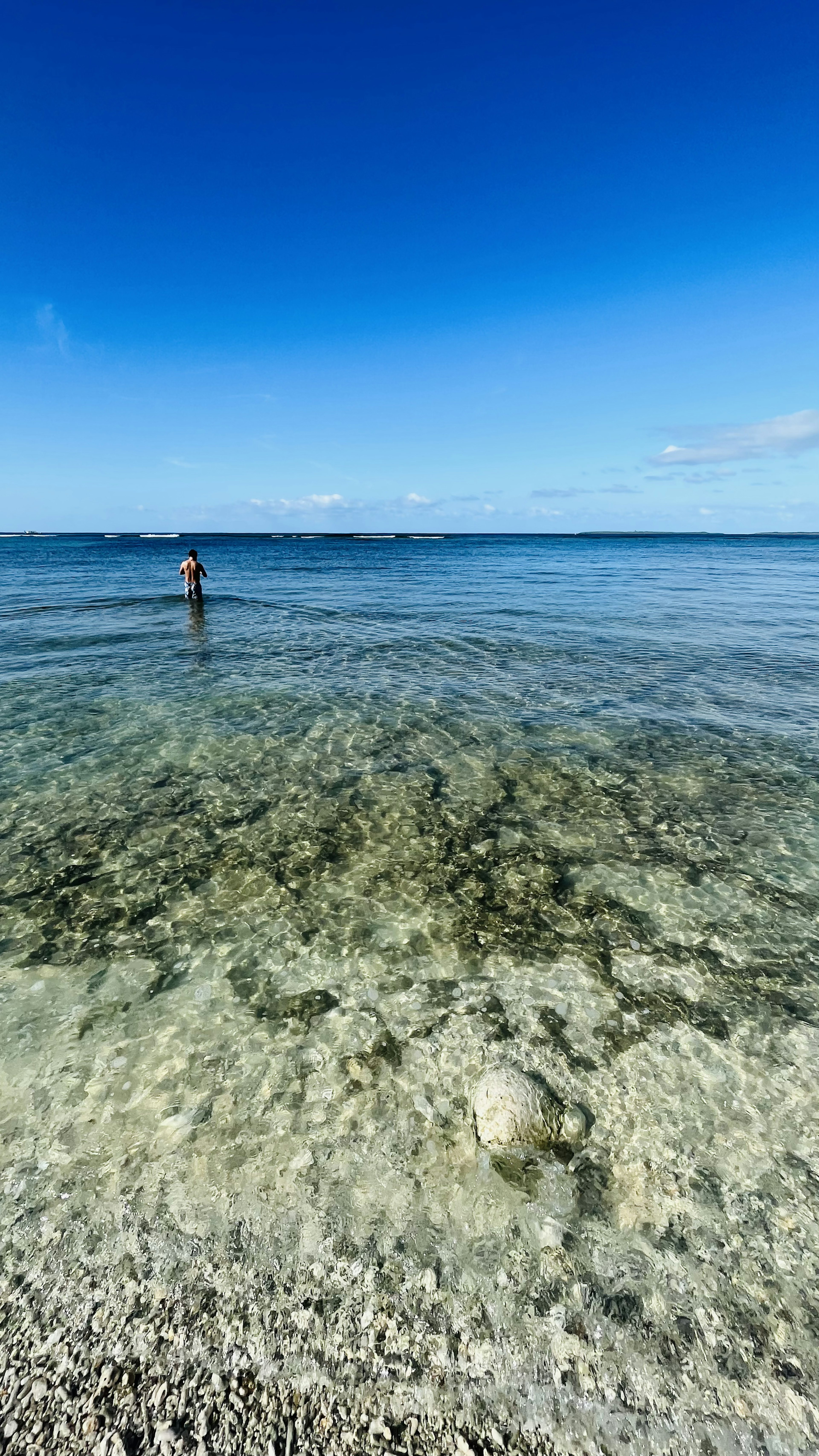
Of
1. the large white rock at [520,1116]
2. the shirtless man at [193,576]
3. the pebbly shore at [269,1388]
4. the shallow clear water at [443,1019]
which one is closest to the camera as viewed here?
the pebbly shore at [269,1388]

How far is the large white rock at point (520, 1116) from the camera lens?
159 inches

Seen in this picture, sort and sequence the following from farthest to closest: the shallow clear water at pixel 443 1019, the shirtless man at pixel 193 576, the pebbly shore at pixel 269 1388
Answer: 1. the shirtless man at pixel 193 576
2. the shallow clear water at pixel 443 1019
3. the pebbly shore at pixel 269 1388

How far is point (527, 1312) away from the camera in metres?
3.15

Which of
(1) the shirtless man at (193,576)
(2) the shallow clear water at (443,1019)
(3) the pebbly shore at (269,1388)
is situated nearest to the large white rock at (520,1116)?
(2) the shallow clear water at (443,1019)

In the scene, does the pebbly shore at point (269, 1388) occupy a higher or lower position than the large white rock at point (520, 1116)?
lower

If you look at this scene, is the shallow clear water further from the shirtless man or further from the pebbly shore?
the shirtless man

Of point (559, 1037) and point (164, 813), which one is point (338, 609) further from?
point (559, 1037)

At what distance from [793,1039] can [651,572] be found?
57.3 metres

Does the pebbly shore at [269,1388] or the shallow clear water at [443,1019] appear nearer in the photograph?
the pebbly shore at [269,1388]

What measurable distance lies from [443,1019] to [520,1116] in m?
1.11

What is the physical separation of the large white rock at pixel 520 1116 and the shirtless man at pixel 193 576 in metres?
29.9

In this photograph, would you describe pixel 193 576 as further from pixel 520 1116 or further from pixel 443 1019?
pixel 520 1116

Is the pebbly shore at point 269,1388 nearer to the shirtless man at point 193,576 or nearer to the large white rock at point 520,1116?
the large white rock at point 520,1116

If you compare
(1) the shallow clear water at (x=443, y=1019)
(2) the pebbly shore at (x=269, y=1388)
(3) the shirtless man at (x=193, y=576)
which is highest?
(3) the shirtless man at (x=193, y=576)
